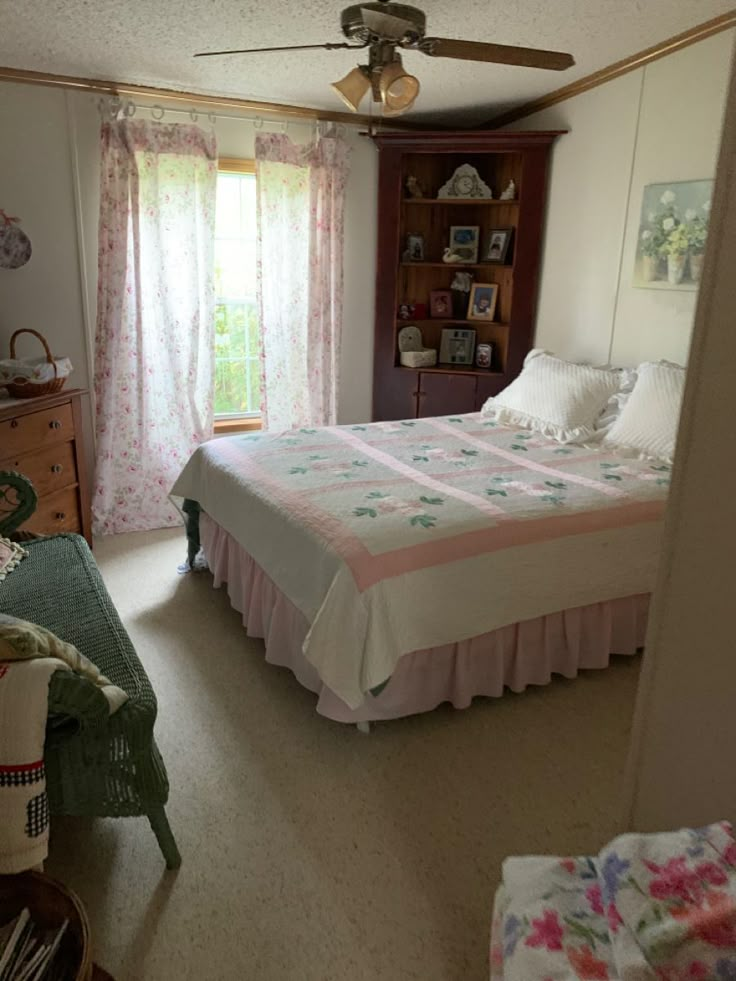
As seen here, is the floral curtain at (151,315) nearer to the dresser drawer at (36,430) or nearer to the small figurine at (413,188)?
the dresser drawer at (36,430)

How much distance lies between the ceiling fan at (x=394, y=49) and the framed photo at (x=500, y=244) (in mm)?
1735

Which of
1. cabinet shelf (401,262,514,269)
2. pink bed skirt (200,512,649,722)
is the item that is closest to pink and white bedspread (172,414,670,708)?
pink bed skirt (200,512,649,722)

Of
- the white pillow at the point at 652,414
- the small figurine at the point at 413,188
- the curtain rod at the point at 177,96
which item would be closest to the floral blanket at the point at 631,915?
the white pillow at the point at 652,414

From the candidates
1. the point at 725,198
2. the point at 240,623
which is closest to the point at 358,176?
the point at 240,623

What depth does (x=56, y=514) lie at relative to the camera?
10.7 ft

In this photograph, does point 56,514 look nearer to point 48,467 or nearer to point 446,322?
point 48,467

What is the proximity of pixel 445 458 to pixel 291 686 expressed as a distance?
1125 mm

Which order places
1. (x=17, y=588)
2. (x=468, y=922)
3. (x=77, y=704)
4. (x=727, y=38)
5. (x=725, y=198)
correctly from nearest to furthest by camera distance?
(x=725, y=198), (x=77, y=704), (x=468, y=922), (x=17, y=588), (x=727, y=38)

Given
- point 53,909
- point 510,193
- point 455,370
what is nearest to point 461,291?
point 455,370

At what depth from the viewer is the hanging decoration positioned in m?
3.42

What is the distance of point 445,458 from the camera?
2.97m

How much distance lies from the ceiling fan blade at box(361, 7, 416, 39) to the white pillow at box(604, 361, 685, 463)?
168 cm

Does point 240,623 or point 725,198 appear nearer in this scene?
point 725,198

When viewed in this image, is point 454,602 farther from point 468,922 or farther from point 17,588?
point 17,588
